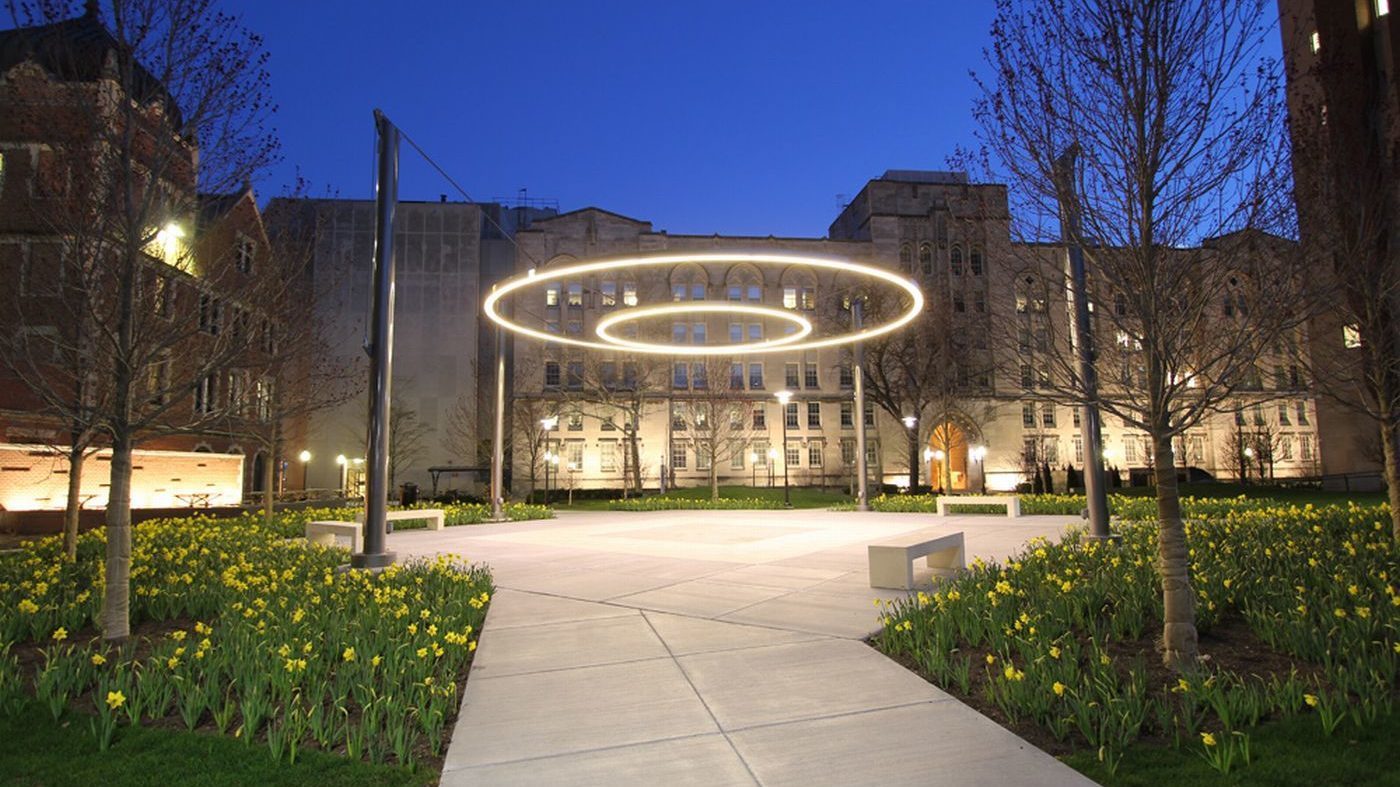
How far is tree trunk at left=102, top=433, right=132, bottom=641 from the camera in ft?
25.5

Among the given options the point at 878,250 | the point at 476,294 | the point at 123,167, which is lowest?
the point at 123,167

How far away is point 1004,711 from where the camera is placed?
17.8 ft

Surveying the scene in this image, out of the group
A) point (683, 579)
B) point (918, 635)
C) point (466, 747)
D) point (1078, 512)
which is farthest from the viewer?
point (1078, 512)

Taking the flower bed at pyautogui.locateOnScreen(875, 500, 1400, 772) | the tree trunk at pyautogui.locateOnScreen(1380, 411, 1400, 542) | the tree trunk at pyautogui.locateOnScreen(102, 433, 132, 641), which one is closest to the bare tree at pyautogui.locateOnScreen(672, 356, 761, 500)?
the tree trunk at pyautogui.locateOnScreen(1380, 411, 1400, 542)

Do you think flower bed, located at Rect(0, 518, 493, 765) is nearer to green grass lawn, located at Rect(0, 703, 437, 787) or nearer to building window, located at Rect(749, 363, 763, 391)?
A: green grass lawn, located at Rect(0, 703, 437, 787)

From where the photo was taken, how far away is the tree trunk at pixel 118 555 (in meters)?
7.77

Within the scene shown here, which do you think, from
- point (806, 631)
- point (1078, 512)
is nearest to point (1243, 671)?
point (806, 631)

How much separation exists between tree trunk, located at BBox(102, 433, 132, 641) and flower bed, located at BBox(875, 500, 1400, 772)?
7.70 meters

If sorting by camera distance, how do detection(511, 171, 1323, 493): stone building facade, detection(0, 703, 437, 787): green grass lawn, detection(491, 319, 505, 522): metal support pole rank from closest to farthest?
detection(0, 703, 437, 787): green grass lawn
detection(491, 319, 505, 522): metal support pole
detection(511, 171, 1323, 493): stone building facade

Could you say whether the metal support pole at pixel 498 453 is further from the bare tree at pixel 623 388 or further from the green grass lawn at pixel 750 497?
the bare tree at pixel 623 388

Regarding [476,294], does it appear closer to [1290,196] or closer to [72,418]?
[72,418]

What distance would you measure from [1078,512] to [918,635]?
18646 millimetres

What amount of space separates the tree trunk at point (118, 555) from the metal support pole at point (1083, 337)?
372 inches

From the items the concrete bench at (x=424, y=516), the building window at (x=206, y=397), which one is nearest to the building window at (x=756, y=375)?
the building window at (x=206, y=397)
